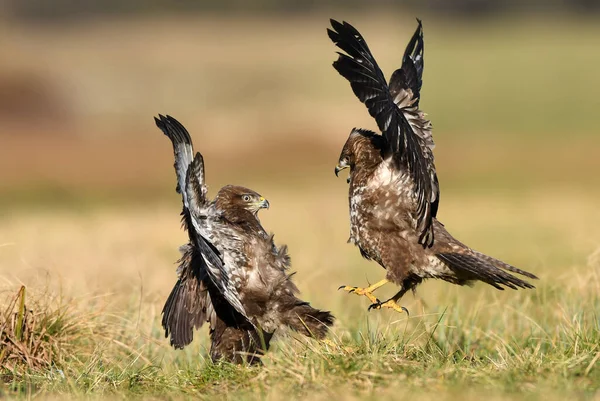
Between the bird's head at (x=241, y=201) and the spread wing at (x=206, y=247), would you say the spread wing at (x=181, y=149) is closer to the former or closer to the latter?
the spread wing at (x=206, y=247)

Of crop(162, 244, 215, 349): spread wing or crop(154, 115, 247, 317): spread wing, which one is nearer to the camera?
crop(154, 115, 247, 317): spread wing

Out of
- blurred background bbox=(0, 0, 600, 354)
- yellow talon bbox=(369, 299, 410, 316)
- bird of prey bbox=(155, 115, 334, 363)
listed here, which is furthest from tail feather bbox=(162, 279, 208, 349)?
yellow talon bbox=(369, 299, 410, 316)

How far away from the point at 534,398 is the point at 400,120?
1993mm

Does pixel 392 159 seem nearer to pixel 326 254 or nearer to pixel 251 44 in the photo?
pixel 326 254

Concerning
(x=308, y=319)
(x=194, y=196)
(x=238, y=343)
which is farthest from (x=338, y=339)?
(x=194, y=196)

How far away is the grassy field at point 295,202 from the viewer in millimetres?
4508

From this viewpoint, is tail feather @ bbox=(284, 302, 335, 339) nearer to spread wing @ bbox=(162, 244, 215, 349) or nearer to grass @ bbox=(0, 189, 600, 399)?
grass @ bbox=(0, 189, 600, 399)

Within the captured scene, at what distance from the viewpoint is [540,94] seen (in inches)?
1467

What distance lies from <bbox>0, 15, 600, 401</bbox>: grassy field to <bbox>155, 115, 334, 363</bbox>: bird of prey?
0.20m

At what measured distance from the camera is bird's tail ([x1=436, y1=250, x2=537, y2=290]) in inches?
204

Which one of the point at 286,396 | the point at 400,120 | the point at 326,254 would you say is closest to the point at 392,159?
the point at 400,120

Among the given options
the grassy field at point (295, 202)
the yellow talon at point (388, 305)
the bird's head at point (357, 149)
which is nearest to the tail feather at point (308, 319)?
the grassy field at point (295, 202)

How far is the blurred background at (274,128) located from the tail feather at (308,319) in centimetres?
122

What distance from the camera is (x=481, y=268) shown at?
5270mm
